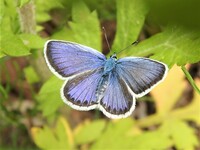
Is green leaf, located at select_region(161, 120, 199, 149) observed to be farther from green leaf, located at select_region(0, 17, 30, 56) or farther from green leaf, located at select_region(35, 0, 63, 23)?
green leaf, located at select_region(0, 17, 30, 56)

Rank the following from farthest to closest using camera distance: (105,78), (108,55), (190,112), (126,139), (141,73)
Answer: (190,112), (126,139), (108,55), (105,78), (141,73)

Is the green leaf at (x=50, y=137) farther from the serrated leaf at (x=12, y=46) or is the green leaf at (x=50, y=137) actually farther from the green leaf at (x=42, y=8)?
the serrated leaf at (x=12, y=46)

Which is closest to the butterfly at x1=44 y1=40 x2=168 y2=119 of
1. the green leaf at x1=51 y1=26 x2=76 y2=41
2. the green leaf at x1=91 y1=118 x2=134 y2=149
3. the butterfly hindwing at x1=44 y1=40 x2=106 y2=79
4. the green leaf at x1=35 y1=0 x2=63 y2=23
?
the butterfly hindwing at x1=44 y1=40 x2=106 y2=79

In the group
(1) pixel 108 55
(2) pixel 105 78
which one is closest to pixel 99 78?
(2) pixel 105 78

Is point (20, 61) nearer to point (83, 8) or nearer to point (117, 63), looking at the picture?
point (83, 8)

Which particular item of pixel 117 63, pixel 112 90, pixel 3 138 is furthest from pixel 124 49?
pixel 3 138

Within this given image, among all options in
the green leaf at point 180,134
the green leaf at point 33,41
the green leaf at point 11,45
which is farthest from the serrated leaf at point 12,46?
the green leaf at point 180,134

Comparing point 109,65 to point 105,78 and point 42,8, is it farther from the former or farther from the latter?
point 42,8
